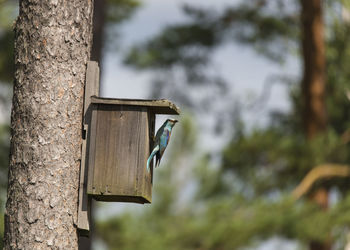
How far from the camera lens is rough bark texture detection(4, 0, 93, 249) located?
3391mm

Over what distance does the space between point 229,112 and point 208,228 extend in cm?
425

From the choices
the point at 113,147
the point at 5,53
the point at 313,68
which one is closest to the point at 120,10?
the point at 5,53

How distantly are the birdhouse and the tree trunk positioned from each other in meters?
8.39

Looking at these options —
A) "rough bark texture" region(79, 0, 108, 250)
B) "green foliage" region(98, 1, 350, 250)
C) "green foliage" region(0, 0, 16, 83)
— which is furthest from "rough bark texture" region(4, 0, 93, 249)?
"green foliage" region(0, 0, 16, 83)

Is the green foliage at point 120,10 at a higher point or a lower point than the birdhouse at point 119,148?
higher

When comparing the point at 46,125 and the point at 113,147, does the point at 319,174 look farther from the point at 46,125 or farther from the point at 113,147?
the point at 46,125

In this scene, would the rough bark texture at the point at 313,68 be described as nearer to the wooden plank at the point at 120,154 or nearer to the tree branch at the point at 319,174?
the tree branch at the point at 319,174

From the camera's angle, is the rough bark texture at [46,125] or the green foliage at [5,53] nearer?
the rough bark texture at [46,125]

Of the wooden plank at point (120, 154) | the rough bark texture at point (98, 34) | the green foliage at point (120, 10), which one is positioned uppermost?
the green foliage at point (120, 10)

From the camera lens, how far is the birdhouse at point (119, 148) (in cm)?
368

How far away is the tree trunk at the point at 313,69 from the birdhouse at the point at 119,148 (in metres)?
8.39

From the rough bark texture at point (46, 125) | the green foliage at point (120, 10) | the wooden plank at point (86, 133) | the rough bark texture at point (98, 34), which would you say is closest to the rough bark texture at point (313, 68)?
the rough bark texture at point (98, 34)

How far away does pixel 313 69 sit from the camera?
12023 mm

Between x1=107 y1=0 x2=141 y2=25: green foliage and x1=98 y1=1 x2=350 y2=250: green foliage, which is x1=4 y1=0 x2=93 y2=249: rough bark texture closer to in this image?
x1=98 y1=1 x2=350 y2=250: green foliage
